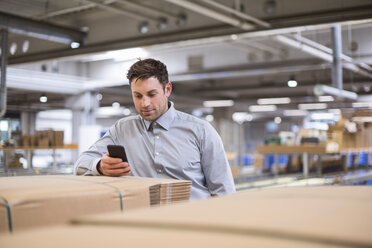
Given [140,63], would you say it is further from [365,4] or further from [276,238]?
[365,4]

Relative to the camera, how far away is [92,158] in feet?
6.72

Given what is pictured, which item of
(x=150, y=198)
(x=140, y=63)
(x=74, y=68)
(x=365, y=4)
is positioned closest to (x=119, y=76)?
(x=74, y=68)

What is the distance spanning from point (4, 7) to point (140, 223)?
765 cm

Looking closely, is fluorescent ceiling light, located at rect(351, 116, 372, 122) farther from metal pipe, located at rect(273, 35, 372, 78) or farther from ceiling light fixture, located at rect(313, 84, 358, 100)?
metal pipe, located at rect(273, 35, 372, 78)

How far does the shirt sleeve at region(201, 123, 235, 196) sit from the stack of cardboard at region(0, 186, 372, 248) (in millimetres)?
1216

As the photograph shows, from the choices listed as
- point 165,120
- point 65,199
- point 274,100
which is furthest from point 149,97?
Answer: point 274,100

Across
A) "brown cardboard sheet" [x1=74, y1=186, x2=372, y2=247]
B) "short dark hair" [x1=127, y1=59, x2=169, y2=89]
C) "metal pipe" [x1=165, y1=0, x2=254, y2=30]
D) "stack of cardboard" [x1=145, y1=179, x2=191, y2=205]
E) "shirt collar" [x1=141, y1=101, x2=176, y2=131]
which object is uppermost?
"metal pipe" [x1=165, y1=0, x2=254, y2=30]

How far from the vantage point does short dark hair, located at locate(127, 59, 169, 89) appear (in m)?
2.09

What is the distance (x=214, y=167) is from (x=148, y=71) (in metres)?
0.56

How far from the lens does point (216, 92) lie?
15547 millimetres

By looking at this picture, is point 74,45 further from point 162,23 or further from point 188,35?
point 188,35

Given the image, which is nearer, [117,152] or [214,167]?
[117,152]

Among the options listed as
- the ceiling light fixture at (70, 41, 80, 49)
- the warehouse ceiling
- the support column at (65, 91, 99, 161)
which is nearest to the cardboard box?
the warehouse ceiling

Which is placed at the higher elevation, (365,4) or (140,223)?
(365,4)
